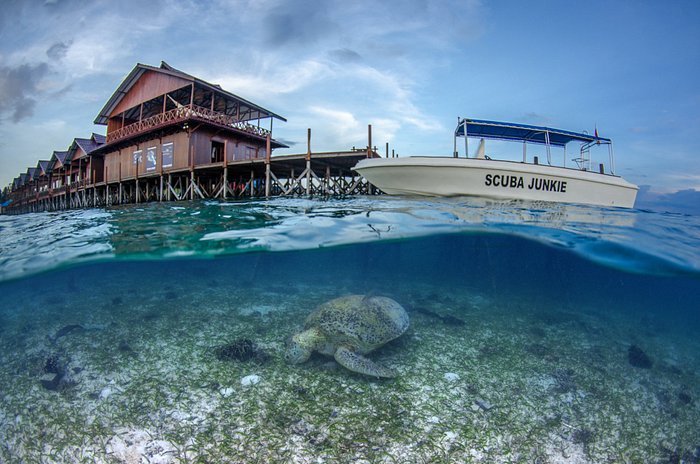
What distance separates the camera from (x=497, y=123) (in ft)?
38.1

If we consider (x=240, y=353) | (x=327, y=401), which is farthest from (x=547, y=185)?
(x=240, y=353)

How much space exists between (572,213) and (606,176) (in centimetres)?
335

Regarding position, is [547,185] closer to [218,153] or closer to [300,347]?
[300,347]

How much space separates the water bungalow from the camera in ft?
73.0

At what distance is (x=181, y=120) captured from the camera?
23.7m

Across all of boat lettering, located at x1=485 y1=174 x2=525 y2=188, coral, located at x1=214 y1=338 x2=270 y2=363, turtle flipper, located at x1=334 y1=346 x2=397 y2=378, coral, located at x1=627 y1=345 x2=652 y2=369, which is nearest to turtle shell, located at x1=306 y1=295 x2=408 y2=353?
turtle flipper, located at x1=334 y1=346 x2=397 y2=378

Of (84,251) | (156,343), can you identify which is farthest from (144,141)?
(156,343)

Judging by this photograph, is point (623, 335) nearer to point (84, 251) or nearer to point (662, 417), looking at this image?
point (662, 417)

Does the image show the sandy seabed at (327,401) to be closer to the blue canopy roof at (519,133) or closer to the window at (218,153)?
the blue canopy roof at (519,133)

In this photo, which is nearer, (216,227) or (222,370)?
(222,370)

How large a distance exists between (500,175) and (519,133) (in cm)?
291

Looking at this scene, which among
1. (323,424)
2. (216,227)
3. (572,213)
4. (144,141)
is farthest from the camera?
(144,141)

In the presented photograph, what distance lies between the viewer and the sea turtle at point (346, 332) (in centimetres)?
567

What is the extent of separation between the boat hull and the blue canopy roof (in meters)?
1.71
